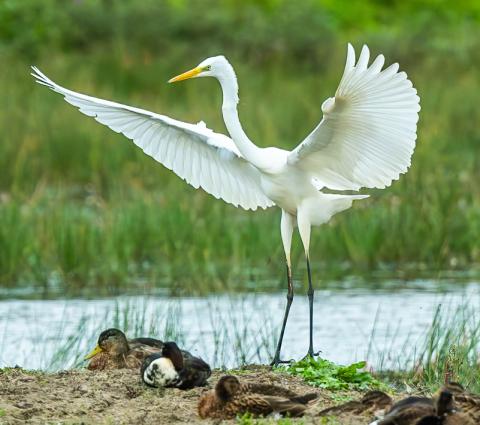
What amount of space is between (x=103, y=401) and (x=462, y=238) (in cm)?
682

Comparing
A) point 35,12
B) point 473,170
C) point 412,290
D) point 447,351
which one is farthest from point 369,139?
point 35,12

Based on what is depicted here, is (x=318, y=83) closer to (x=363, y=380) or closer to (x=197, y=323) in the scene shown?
(x=197, y=323)

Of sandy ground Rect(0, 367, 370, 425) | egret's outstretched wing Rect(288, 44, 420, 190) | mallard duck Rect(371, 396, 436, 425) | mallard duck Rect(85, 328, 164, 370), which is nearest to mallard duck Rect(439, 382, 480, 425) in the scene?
mallard duck Rect(371, 396, 436, 425)

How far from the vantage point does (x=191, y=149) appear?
937cm

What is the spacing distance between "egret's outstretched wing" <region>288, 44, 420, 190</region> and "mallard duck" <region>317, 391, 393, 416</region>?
1.95 meters

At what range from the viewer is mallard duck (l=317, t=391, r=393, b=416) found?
6.48 m

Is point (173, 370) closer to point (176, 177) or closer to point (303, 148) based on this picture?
point (303, 148)

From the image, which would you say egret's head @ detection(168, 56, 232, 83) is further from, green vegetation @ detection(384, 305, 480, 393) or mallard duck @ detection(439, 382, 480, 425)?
mallard duck @ detection(439, 382, 480, 425)

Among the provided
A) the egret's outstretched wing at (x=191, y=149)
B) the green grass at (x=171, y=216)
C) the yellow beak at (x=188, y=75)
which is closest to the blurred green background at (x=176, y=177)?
the green grass at (x=171, y=216)

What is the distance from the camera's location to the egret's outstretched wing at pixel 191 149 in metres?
9.07

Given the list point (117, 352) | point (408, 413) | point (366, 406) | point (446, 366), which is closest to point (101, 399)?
point (117, 352)

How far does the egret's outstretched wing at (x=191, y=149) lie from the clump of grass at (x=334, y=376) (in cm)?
196

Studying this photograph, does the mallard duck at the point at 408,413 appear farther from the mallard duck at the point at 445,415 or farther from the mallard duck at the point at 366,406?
the mallard duck at the point at 366,406

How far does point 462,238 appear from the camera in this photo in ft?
42.3
